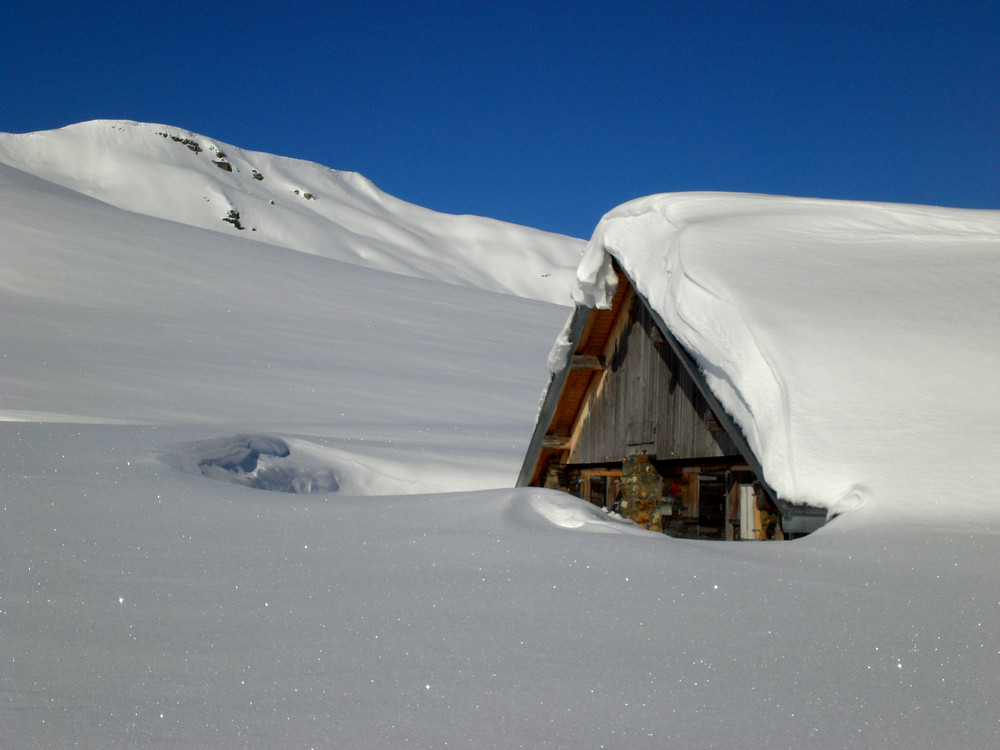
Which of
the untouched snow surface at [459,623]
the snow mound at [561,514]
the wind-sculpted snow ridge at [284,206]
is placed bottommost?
the untouched snow surface at [459,623]

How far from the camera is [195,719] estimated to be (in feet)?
7.72

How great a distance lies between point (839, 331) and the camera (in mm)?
4809

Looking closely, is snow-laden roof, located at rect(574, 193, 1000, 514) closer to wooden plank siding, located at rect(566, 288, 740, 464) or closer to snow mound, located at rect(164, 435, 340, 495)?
wooden plank siding, located at rect(566, 288, 740, 464)

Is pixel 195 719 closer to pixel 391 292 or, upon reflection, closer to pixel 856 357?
pixel 856 357

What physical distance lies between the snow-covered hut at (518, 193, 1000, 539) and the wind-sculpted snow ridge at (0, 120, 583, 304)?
73.4 m

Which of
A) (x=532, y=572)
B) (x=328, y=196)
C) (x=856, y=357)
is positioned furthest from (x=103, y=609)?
(x=328, y=196)

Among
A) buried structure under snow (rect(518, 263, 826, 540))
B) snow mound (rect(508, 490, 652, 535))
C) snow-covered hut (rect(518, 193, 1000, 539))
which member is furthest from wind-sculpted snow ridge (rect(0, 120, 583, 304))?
snow mound (rect(508, 490, 652, 535))

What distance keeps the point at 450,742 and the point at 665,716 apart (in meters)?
0.60

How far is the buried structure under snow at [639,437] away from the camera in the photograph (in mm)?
6816

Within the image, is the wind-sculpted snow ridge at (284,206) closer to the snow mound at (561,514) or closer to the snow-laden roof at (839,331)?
the snow-laden roof at (839,331)

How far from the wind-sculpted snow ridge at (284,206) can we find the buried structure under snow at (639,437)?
2854 inches

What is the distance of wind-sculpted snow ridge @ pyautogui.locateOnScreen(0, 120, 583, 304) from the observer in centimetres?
8944

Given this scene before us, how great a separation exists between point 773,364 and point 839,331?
0.58 meters

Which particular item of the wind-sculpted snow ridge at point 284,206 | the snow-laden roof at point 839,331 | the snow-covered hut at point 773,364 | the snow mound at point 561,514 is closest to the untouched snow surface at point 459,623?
the snow mound at point 561,514
